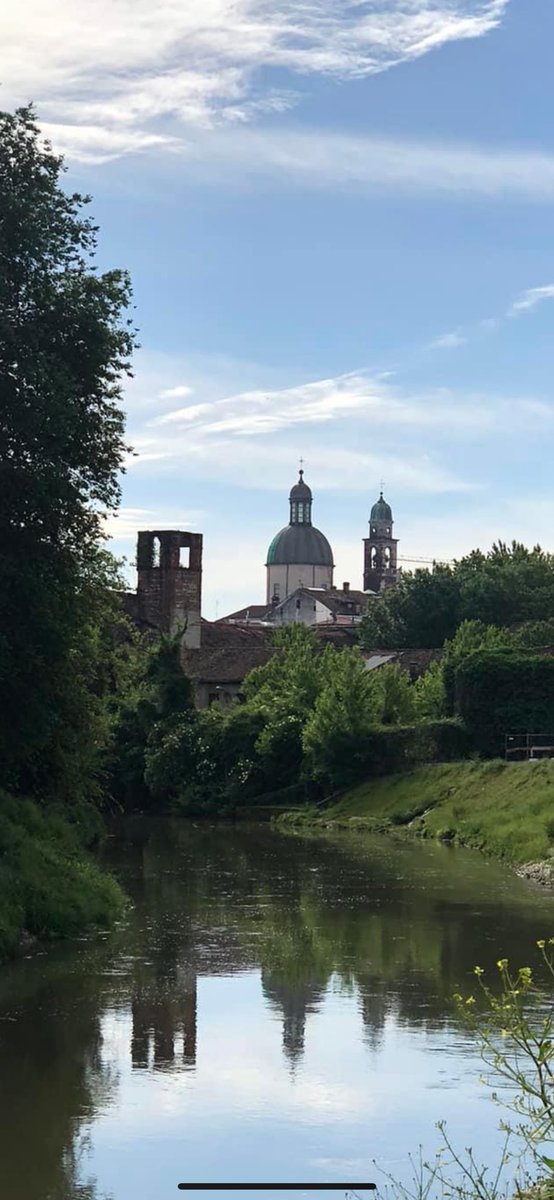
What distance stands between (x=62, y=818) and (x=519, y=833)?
629 inches

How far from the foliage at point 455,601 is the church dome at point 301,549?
80.3 m

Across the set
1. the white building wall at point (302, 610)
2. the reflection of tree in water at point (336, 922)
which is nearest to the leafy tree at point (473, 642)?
the reflection of tree in water at point (336, 922)

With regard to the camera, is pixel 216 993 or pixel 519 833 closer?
pixel 216 993

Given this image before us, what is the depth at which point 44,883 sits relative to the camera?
86.8ft

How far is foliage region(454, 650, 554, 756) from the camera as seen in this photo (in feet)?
190

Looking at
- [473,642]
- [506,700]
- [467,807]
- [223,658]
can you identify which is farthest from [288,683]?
[467,807]

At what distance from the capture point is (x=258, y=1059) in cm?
1781

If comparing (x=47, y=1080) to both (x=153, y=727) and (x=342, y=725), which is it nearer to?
(x=342, y=725)

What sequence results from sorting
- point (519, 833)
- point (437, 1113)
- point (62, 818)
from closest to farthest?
point (437, 1113) < point (62, 818) < point (519, 833)

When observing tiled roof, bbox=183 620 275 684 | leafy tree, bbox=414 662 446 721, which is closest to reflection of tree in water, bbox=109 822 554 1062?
leafy tree, bbox=414 662 446 721

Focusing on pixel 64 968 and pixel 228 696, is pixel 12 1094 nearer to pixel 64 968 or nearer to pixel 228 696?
pixel 64 968

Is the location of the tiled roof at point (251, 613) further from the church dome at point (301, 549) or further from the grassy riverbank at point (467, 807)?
the grassy riverbank at point (467, 807)

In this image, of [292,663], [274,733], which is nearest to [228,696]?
[292,663]

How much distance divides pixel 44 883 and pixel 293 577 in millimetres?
158074
